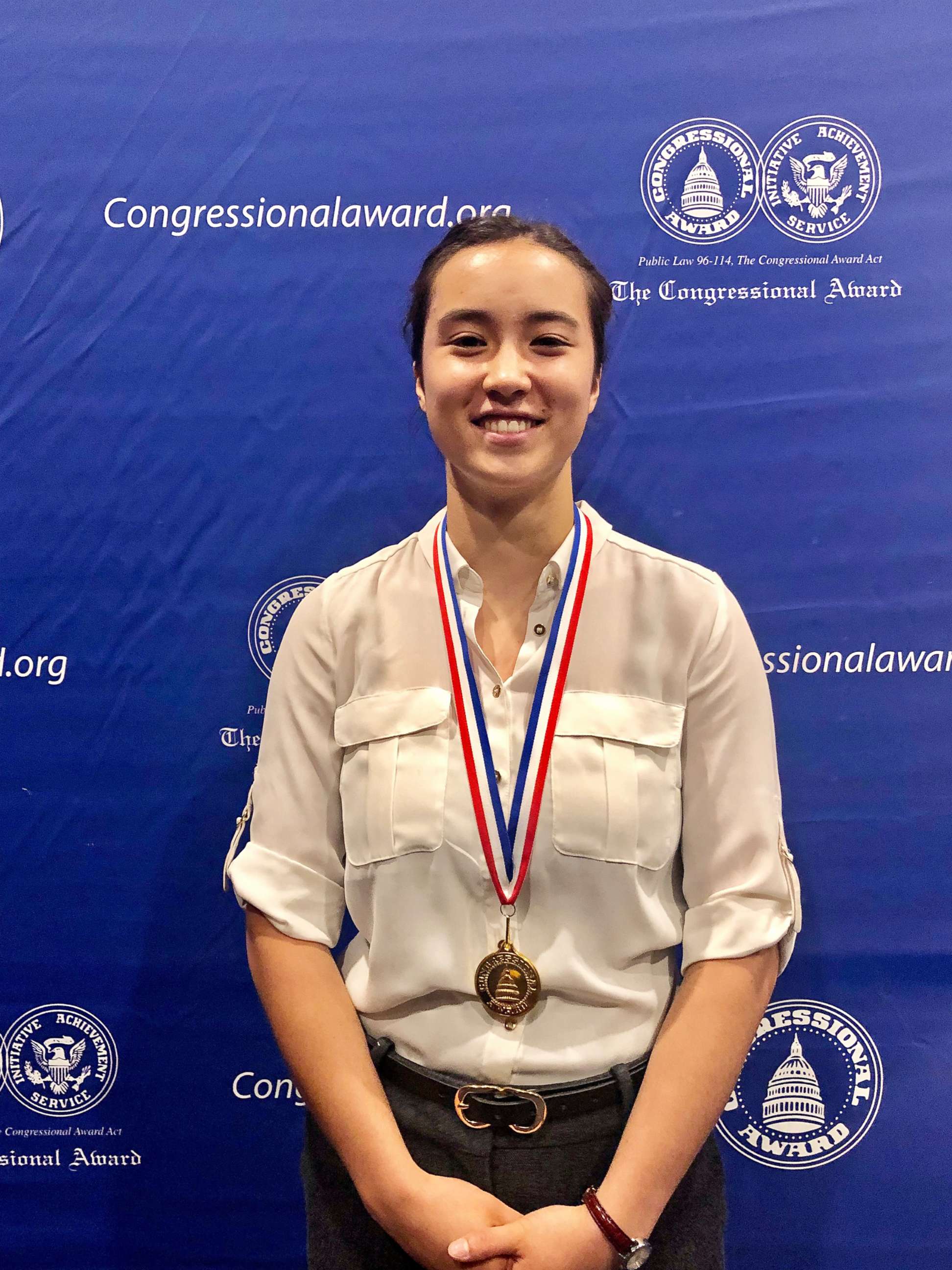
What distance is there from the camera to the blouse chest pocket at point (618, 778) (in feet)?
4.00

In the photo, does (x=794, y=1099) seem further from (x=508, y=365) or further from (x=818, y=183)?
(x=818, y=183)

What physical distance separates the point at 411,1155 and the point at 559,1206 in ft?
0.63

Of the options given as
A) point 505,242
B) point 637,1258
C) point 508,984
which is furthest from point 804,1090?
point 505,242

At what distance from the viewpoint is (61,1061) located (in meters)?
1.81

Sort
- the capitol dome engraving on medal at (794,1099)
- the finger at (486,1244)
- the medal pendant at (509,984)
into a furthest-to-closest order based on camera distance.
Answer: the capitol dome engraving on medal at (794,1099)
the medal pendant at (509,984)
the finger at (486,1244)

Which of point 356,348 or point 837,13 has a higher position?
point 837,13

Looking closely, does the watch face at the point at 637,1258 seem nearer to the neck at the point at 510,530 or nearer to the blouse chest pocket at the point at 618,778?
the blouse chest pocket at the point at 618,778

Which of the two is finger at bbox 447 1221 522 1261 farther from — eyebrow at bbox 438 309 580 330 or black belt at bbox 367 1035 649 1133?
eyebrow at bbox 438 309 580 330

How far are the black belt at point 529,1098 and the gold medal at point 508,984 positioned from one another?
83 millimetres

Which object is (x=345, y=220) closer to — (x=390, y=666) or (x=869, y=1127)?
(x=390, y=666)

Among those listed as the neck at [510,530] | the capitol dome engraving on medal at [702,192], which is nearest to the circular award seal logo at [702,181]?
the capitol dome engraving on medal at [702,192]

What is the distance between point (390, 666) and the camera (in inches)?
51.9

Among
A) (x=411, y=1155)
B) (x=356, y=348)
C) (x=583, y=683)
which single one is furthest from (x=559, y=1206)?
(x=356, y=348)

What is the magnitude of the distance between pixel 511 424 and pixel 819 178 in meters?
0.85
